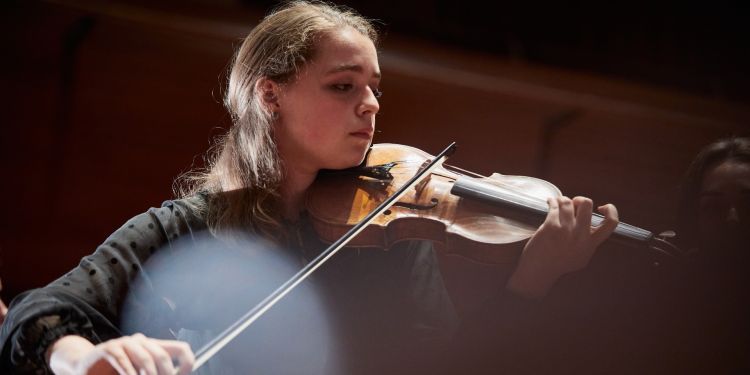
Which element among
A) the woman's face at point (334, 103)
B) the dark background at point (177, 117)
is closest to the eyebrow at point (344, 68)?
the woman's face at point (334, 103)

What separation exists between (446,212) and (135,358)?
0.36m

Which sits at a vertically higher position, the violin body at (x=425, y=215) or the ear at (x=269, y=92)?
the ear at (x=269, y=92)

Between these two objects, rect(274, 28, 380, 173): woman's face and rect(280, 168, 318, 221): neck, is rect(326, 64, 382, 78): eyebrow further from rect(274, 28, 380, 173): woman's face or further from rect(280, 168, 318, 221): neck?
rect(280, 168, 318, 221): neck

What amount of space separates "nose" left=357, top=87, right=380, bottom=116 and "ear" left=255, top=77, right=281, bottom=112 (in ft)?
0.33

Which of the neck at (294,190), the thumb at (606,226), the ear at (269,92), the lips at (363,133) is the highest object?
the ear at (269,92)

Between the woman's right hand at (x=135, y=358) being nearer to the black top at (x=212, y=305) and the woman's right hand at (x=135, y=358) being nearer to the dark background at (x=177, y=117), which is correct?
the black top at (x=212, y=305)

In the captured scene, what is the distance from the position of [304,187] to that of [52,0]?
1.94 feet

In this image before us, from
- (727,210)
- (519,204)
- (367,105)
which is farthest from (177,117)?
(727,210)

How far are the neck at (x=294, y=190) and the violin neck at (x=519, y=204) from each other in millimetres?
166

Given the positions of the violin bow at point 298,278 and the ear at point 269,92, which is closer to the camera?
the violin bow at point 298,278

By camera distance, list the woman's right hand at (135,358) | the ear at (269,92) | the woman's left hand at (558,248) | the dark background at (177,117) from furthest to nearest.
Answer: the dark background at (177,117) < the ear at (269,92) < the woman's left hand at (558,248) < the woman's right hand at (135,358)

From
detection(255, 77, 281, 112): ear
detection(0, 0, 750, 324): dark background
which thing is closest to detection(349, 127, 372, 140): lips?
detection(255, 77, 281, 112): ear

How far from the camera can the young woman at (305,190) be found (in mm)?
667

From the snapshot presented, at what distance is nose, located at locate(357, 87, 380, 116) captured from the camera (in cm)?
73
